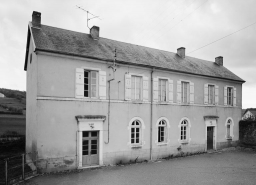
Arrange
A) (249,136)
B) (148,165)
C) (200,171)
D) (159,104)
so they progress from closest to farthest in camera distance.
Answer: (200,171) → (148,165) → (159,104) → (249,136)

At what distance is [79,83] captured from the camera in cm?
1194

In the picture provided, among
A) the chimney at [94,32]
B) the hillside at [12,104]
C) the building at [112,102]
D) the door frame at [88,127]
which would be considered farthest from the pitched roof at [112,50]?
the hillside at [12,104]

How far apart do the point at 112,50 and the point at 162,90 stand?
456 cm

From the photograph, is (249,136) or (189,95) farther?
(249,136)

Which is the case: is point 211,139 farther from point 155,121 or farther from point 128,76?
point 128,76

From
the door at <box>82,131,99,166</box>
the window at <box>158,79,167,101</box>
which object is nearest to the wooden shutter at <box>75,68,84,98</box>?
the door at <box>82,131,99,166</box>

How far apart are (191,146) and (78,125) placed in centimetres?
924

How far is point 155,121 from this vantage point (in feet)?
48.0

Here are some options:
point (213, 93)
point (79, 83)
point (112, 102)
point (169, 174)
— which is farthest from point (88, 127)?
point (213, 93)

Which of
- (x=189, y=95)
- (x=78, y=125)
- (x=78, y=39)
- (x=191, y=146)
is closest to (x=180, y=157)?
(x=191, y=146)

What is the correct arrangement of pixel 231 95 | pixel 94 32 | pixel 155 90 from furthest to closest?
pixel 231 95
pixel 94 32
pixel 155 90

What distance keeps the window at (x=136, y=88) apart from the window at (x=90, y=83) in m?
2.62

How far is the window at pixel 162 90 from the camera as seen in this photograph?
1520 cm

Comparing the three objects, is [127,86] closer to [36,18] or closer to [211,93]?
[36,18]
